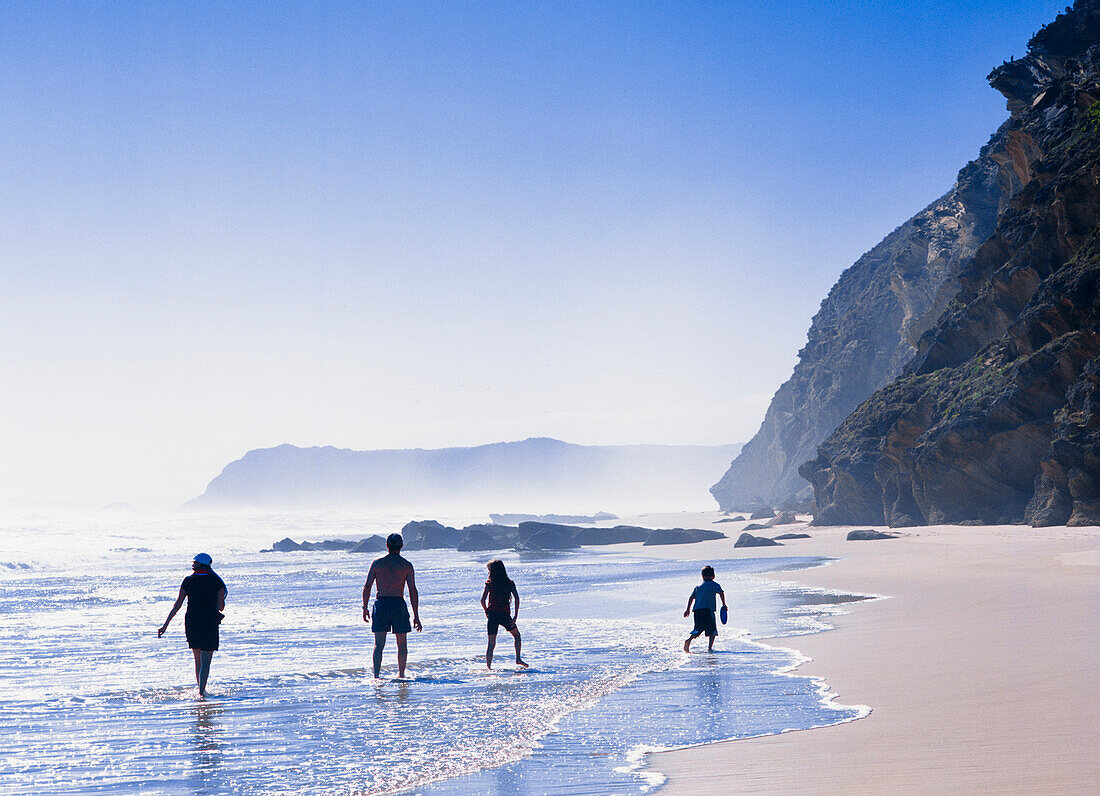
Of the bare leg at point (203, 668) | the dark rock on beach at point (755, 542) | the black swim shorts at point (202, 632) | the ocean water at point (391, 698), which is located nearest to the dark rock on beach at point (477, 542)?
the dark rock on beach at point (755, 542)

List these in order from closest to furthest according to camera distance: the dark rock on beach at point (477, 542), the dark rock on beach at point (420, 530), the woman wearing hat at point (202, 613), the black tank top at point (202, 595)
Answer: the woman wearing hat at point (202, 613)
the black tank top at point (202, 595)
the dark rock on beach at point (477, 542)
the dark rock on beach at point (420, 530)

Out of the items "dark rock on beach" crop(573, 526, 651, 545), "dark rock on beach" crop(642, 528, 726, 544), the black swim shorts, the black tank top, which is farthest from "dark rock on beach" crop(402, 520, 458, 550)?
the black swim shorts

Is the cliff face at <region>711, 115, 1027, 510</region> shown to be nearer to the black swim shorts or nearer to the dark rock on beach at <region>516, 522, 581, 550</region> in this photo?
the dark rock on beach at <region>516, 522, 581, 550</region>

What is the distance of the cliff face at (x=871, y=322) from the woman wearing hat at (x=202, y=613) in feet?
139

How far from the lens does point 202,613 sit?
991 cm

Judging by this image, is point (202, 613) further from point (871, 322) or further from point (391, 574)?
point (871, 322)

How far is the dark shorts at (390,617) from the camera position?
10.8m

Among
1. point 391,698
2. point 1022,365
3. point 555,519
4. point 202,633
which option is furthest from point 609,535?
point 555,519

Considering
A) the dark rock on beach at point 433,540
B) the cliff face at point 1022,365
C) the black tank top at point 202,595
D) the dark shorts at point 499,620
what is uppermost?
the cliff face at point 1022,365

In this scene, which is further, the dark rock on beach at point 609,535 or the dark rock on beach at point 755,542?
the dark rock on beach at point 609,535

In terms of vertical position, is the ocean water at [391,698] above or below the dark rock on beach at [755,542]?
above

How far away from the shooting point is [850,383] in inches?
3250

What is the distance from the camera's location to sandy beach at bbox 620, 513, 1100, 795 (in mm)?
4887

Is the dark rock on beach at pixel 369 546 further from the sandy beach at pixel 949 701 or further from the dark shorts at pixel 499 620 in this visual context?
the dark shorts at pixel 499 620
